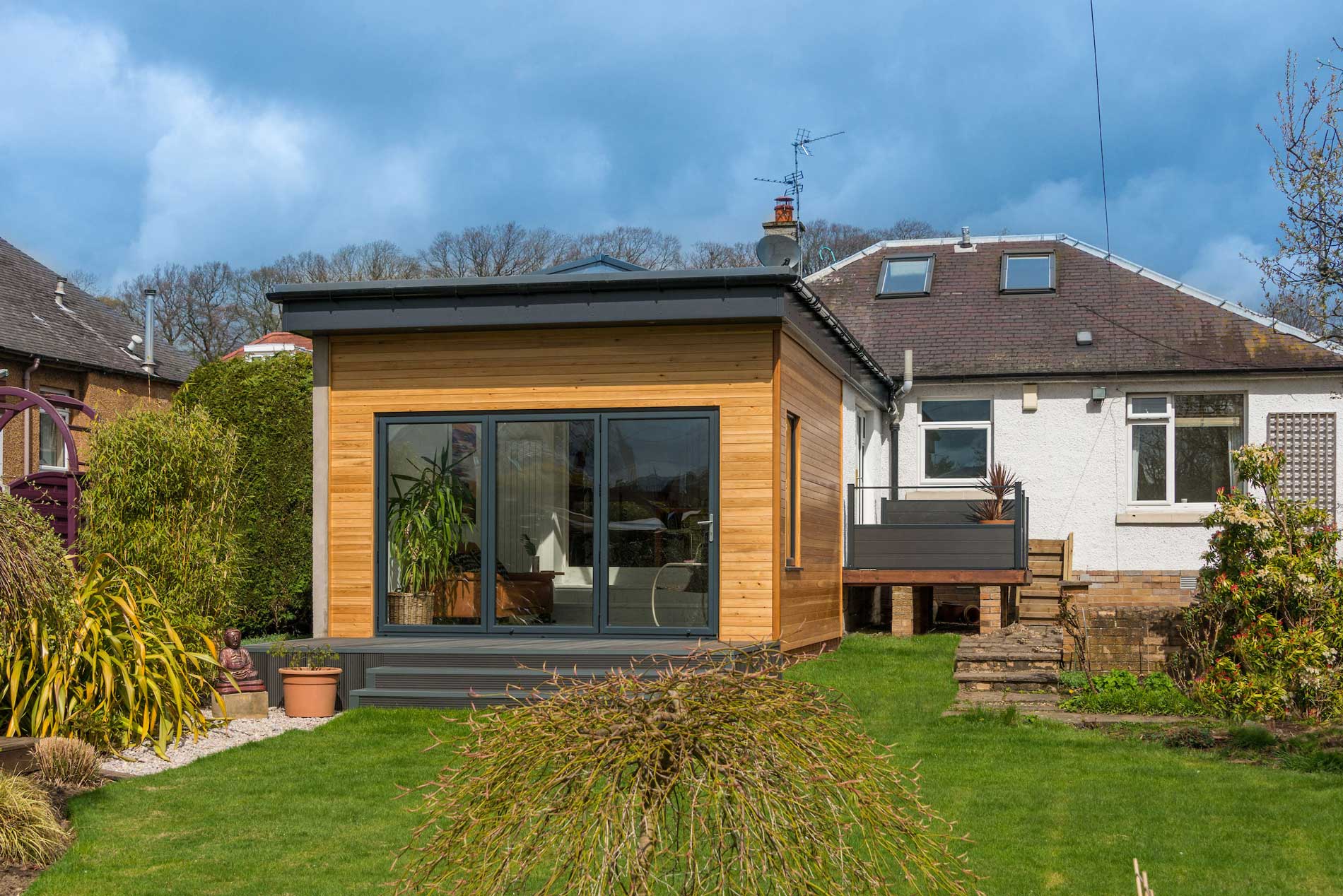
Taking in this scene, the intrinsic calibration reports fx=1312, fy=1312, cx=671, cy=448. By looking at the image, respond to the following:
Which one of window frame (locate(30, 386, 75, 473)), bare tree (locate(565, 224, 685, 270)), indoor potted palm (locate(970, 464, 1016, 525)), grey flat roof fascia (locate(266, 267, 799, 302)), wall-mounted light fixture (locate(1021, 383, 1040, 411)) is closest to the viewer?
grey flat roof fascia (locate(266, 267, 799, 302))

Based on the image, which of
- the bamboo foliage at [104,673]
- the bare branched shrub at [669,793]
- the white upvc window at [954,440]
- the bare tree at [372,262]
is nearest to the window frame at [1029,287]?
the white upvc window at [954,440]

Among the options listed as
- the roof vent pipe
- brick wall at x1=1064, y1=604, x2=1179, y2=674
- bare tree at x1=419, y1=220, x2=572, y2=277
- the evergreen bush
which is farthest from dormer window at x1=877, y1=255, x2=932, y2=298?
bare tree at x1=419, y1=220, x2=572, y2=277

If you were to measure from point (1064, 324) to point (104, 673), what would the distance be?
13.4 m

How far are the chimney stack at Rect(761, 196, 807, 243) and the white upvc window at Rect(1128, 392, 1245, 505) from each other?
5123 millimetres

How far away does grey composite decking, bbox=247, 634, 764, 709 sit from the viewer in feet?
30.5

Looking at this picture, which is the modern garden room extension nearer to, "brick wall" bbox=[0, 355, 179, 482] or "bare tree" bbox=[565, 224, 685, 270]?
"brick wall" bbox=[0, 355, 179, 482]

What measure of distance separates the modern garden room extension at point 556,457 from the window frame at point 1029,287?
26.4 feet

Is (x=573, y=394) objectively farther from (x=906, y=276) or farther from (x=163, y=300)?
(x=163, y=300)

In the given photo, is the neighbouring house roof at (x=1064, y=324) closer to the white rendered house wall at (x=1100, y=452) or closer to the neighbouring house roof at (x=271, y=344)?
the white rendered house wall at (x=1100, y=452)

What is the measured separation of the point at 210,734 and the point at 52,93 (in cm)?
686

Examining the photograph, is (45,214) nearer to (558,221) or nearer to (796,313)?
(558,221)

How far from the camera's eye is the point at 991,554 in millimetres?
13984

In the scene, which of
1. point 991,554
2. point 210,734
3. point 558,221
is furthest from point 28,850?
point 558,221

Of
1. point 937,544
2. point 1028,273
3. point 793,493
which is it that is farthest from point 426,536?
point 1028,273
